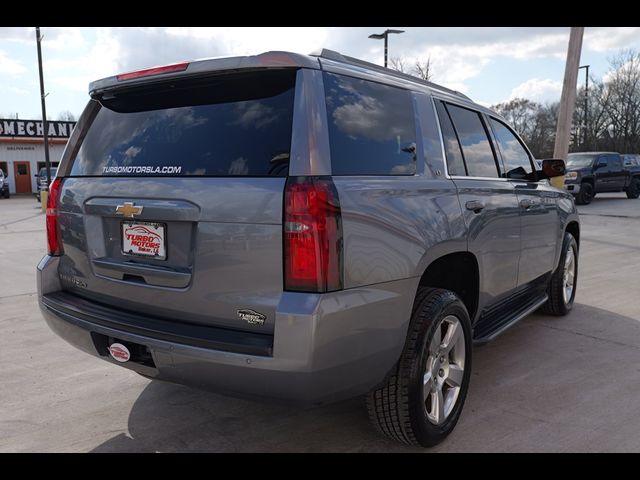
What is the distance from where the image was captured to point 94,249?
2.96m

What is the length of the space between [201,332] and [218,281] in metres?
0.25

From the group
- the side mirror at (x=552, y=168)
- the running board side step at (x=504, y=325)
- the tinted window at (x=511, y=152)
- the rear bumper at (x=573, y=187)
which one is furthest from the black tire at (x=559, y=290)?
the rear bumper at (x=573, y=187)

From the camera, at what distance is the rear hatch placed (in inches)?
96.0

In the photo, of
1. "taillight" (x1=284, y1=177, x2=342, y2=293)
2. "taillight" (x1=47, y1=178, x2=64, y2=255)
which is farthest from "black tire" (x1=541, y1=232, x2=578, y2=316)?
"taillight" (x1=47, y1=178, x2=64, y2=255)

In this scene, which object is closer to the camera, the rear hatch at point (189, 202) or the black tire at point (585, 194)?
the rear hatch at point (189, 202)

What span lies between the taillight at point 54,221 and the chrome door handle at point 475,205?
93.7 inches

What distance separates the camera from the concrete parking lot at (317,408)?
3.07 metres

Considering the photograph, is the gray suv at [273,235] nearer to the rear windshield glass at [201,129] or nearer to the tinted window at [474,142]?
the rear windshield glass at [201,129]

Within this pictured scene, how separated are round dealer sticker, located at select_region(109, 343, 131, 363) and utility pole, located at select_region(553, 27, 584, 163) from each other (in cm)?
1111

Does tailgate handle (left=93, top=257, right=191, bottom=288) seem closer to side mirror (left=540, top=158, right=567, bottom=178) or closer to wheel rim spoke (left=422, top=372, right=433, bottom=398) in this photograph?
wheel rim spoke (left=422, top=372, right=433, bottom=398)

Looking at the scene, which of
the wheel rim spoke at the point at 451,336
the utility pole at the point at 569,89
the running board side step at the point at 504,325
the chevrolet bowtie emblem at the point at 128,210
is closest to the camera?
the chevrolet bowtie emblem at the point at 128,210

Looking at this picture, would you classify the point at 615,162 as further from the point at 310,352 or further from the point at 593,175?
the point at 310,352

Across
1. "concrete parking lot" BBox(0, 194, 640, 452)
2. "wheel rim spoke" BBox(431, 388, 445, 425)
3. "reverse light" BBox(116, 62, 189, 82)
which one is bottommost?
"concrete parking lot" BBox(0, 194, 640, 452)
